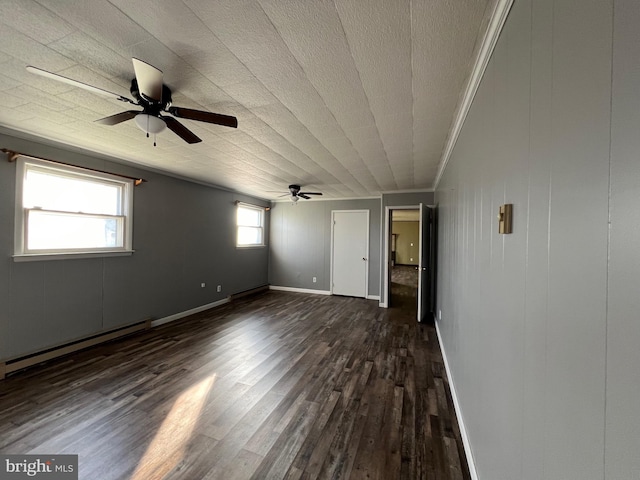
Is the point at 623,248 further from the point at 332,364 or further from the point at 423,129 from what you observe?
the point at 332,364

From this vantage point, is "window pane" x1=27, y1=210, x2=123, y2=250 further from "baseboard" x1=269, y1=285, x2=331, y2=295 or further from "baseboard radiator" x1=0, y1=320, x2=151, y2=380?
"baseboard" x1=269, y1=285, x2=331, y2=295

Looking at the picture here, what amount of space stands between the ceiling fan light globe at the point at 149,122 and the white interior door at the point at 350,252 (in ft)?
15.3

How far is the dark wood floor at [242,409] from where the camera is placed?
157cm

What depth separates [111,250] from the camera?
3.40 meters

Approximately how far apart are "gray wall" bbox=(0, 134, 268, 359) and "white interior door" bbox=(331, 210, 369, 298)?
2.18 metres

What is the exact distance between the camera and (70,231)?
3020 mm

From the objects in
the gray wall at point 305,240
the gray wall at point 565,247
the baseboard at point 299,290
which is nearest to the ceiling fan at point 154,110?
the gray wall at point 565,247

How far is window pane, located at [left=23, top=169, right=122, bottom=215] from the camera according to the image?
2.72 m

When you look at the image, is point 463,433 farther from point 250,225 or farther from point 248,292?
point 250,225

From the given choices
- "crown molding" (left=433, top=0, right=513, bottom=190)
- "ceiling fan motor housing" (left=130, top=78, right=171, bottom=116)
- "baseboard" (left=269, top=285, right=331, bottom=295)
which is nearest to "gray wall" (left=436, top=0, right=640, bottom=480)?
"crown molding" (left=433, top=0, right=513, bottom=190)

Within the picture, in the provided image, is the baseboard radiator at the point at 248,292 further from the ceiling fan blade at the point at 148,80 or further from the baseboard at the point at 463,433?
the ceiling fan blade at the point at 148,80

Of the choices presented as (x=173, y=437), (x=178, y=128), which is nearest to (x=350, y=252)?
(x=178, y=128)

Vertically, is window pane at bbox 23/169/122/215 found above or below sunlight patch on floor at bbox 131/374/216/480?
above

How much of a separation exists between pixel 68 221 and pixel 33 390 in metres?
1.78
